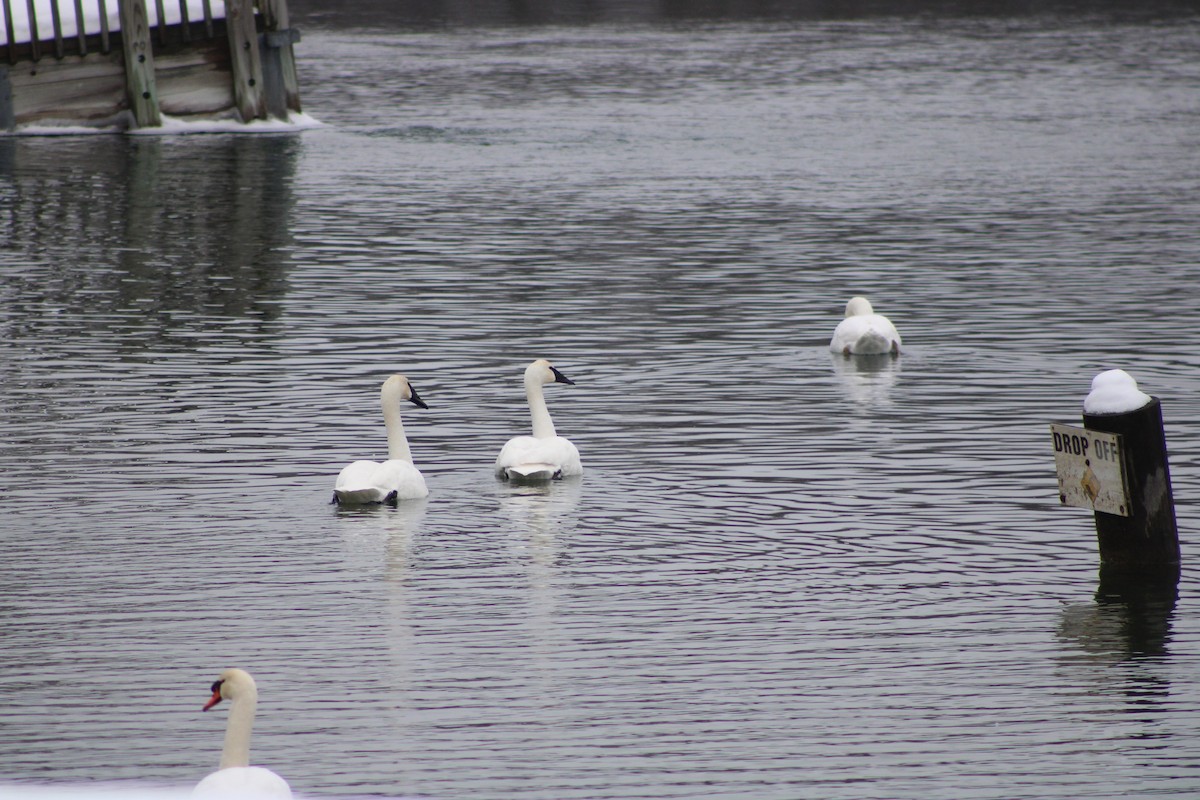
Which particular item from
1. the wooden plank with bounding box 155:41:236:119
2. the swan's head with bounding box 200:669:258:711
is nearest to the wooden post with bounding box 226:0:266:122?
the wooden plank with bounding box 155:41:236:119

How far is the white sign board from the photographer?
9.80m

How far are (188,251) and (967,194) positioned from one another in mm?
10280

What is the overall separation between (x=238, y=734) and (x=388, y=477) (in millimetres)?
5180

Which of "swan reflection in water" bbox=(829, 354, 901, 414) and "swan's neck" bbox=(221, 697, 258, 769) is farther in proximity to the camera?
"swan reflection in water" bbox=(829, 354, 901, 414)

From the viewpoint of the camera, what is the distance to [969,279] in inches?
804

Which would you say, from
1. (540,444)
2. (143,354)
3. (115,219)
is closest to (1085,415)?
(540,444)

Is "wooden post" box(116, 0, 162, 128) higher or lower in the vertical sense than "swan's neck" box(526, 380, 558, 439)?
higher

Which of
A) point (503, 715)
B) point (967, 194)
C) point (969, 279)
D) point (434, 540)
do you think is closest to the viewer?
point (503, 715)

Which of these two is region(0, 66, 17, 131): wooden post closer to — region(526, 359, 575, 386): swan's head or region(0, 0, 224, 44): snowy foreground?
region(0, 0, 224, 44): snowy foreground

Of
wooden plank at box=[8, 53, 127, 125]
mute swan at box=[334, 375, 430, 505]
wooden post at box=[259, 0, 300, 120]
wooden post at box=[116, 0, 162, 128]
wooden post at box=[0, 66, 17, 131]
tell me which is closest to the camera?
mute swan at box=[334, 375, 430, 505]

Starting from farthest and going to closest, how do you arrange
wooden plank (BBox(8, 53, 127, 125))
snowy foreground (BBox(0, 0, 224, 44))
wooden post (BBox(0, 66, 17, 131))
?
wooden plank (BBox(8, 53, 127, 125))
wooden post (BBox(0, 66, 17, 131))
snowy foreground (BBox(0, 0, 224, 44))

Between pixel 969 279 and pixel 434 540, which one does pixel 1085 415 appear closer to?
pixel 434 540

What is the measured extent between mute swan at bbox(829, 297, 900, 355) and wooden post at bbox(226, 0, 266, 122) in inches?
699

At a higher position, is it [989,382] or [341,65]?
[341,65]
